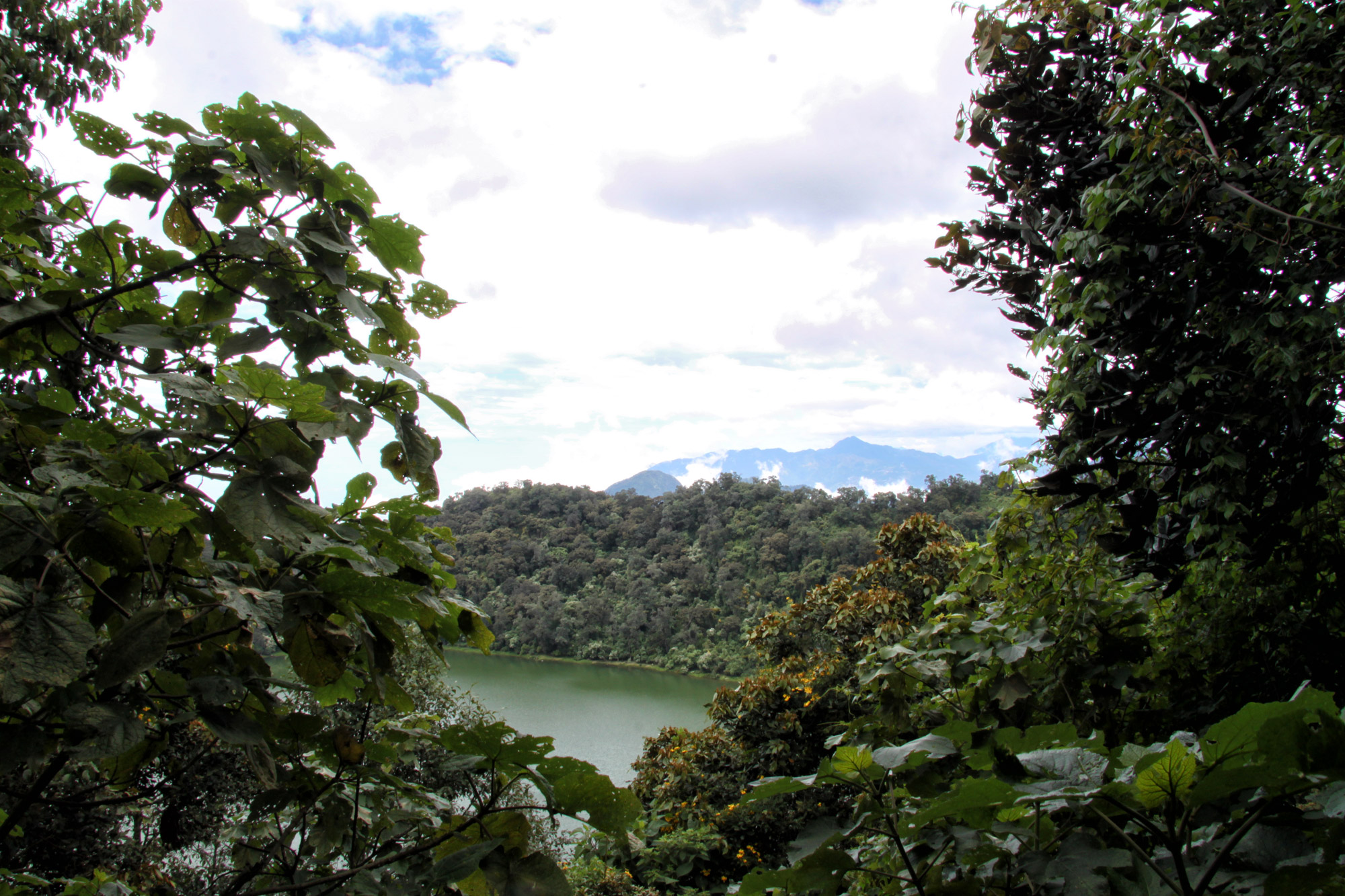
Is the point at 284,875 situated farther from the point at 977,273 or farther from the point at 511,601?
the point at 511,601

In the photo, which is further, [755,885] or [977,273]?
[977,273]

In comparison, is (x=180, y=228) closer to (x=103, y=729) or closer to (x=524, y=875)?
(x=103, y=729)

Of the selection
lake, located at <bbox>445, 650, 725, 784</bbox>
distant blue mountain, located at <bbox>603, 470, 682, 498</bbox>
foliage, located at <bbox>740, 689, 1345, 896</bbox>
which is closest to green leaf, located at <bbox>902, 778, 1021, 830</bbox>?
foliage, located at <bbox>740, 689, 1345, 896</bbox>

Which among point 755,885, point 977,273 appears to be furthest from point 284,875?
point 977,273

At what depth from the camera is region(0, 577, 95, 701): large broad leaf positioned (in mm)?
492

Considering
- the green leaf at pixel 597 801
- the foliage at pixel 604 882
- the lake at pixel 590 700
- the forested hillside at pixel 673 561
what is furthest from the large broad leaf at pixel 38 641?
the forested hillside at pixel 673 561

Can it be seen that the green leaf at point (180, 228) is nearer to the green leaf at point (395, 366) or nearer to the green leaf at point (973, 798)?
the green leaf at point (395, 366)

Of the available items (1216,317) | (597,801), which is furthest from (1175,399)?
(597,801)

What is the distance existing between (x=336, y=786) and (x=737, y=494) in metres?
30.5

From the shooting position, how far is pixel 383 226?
32.9 inches

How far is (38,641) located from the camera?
0.52 meters

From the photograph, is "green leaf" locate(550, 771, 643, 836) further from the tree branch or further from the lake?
the lake

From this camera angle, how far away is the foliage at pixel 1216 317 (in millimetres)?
1393

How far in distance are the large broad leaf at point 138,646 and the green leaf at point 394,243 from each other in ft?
1.56
